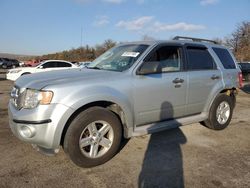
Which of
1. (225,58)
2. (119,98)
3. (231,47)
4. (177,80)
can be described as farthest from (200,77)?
(231,47)

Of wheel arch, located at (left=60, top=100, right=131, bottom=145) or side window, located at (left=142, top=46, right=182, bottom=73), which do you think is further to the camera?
side window, located at (left=142, top=46, right=182, bottom=73)

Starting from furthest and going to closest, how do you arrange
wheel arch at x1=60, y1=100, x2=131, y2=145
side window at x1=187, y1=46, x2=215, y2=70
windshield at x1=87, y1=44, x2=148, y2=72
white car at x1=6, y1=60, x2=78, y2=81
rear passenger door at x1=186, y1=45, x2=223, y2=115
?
white car at x1=6, y1=60, x2=78, y2=81 → side window at x1=187, y1=46, x2=215, y2=70 → rear passenger door at x1=186, y1=45, x2=223, y2=115 → windshield at x1=87, y1=44, x2=148, y2=72 → wheel arch at x1=60, y1=100, x2=131, y2=145

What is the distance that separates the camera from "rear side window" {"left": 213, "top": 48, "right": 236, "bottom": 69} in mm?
5958

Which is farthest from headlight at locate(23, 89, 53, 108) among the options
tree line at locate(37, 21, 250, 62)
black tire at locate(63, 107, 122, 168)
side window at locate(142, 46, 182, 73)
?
tree line at locate(37, 21, 250, 62)

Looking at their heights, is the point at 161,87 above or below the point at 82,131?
above

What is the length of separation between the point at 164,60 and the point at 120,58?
0.79 metres

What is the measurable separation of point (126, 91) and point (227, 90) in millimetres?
2966

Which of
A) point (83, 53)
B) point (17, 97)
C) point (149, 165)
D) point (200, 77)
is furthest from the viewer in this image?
point (83, 53)

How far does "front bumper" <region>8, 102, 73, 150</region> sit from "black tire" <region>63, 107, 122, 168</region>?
15 cm

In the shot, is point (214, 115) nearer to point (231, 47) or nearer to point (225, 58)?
point (225, 58)

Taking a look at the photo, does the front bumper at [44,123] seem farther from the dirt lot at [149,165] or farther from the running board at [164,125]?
the running board at [164,125]

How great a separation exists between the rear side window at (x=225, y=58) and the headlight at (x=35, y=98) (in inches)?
152

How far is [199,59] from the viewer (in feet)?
17.9

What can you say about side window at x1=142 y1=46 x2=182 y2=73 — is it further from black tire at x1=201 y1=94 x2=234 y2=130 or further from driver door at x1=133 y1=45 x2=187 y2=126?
black tire at x1=201 y1=94 x2=234 y2=130
